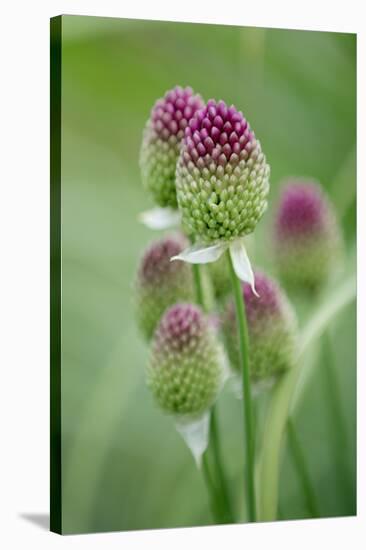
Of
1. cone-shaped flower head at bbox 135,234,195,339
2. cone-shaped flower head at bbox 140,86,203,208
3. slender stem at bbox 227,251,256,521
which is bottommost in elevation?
slender stem at bbox 227,251,256,521

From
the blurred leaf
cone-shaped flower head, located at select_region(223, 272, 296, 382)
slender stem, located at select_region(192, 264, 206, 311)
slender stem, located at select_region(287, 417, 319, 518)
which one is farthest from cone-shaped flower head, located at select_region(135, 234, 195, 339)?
slender stem, located at select_region(287, 417, 319, 518)

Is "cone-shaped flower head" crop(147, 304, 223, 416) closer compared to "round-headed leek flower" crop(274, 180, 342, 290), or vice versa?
"cone-shaped flower head" crop(147, 304, 223, 416)

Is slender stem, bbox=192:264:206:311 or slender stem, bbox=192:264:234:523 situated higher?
slender stem, bbox=192:264:206:311

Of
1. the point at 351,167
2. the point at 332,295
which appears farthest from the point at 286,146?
the point at 332,295

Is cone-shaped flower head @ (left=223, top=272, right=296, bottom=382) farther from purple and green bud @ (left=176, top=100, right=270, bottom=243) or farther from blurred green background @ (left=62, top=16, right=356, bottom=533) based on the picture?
purple and green bud @ (left=176, top=100, right=270, bottom=243)

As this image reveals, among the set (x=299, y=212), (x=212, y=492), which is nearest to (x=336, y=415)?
(x=212, y=492)

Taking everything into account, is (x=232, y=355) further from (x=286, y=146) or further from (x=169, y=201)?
(x=286, y=146)

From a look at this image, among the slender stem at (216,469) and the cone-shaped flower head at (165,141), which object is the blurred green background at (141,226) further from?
the cone-shaped flower head at (165,141)
